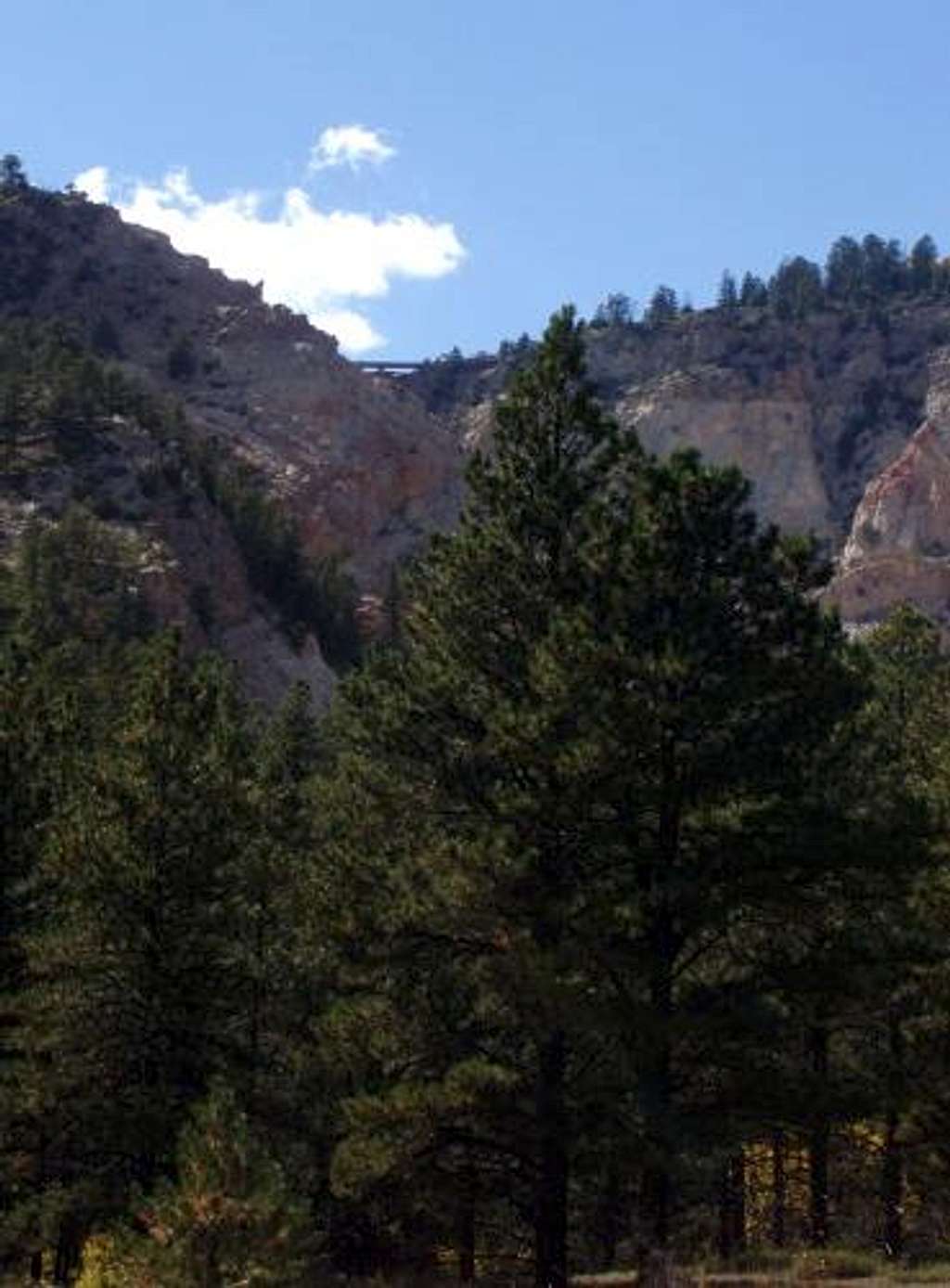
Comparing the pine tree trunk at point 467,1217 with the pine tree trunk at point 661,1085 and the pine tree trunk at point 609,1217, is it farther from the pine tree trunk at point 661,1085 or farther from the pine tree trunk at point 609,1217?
the pine tree trunk at point 661,1085

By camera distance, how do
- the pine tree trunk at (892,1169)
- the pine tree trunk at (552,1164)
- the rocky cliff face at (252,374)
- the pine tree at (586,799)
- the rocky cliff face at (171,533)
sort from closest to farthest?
the pine tree at (586,799)
the pine tree trunk at (552,1164)
the pine tree trunk at (892,1169)
the rocky cliff face at (171,533)
the rocky cliff face at (252,374)

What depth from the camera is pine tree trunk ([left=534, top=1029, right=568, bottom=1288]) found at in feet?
61.9

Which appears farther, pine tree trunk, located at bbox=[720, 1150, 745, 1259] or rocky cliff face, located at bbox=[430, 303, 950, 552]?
rocky cliff face, located at bbox=[430, 303, 950, 552]

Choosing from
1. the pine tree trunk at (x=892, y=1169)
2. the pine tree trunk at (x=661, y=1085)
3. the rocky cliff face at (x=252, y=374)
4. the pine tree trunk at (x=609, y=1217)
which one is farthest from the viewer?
the rocky cliff face at (x=252, y=374)

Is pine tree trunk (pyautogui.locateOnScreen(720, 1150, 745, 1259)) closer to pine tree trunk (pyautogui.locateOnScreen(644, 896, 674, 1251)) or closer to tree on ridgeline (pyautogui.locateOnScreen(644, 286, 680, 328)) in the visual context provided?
pine tree trunk (pyautogui.locateOnScreen(644, 896, 674, 1251))

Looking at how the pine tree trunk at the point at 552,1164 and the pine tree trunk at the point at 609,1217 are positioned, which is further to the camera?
the pine tree trunk at the point at 609,1217

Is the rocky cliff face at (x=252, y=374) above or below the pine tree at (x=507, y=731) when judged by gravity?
above

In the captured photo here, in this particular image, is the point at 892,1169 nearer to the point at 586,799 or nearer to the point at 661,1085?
the point at 661,1085

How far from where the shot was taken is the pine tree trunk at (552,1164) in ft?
61.9

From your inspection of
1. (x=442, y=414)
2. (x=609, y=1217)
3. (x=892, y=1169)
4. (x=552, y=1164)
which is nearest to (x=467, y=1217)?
(x=552, y=1164)

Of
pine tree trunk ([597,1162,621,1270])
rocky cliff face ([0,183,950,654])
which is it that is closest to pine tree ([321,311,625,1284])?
pine tree trunk ([597,1162,621,1270])

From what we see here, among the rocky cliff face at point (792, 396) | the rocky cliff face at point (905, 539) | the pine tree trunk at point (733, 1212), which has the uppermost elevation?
the rocky cliff face at point (792, 396)

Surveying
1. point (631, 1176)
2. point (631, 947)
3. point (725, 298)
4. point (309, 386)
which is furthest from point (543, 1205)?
point (725, 298)

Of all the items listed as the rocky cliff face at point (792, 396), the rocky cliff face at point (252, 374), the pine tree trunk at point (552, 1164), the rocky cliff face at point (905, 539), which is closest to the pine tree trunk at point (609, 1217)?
the pine tree trunk at point (552, 1164)
